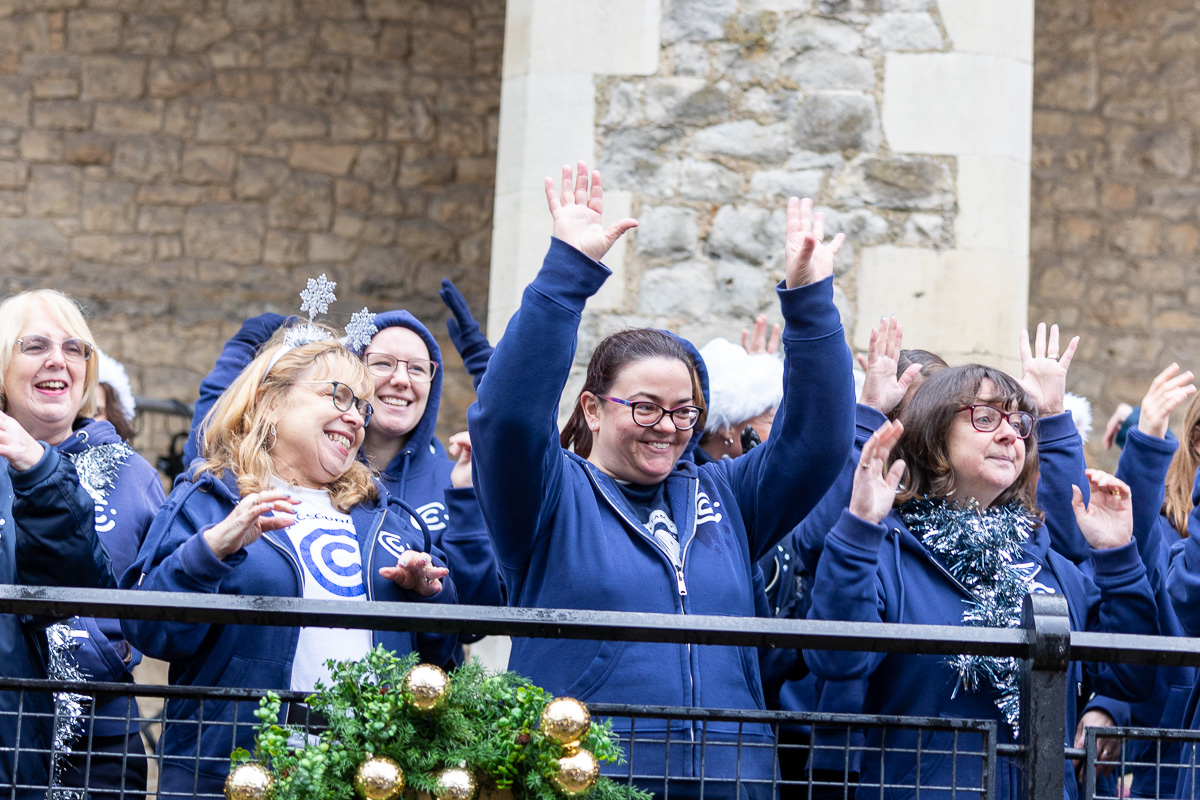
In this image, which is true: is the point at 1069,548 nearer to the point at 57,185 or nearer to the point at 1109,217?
the point at 1109,217

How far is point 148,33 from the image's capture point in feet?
27.4

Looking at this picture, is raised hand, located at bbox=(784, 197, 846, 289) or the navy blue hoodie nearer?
the navy blue hoodie

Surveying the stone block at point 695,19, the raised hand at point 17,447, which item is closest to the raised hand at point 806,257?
the raised hand at point 17,447

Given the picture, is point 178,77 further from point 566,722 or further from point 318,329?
point 566,722

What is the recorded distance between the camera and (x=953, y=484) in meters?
2.90

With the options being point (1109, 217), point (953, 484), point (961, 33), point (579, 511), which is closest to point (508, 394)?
point (579, 511)

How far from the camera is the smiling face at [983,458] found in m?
2.87

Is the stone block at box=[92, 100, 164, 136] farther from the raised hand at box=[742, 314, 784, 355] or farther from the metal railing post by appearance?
the metal railing post

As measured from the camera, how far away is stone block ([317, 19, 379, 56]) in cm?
840

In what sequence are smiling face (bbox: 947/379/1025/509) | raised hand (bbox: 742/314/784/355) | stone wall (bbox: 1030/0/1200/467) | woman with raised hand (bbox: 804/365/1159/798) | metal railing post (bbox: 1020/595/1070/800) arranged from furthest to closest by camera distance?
1. stone wall (bbox: 1030/0/1200/467)
2. raised hand (bbox: 742/314/784/355)
3. smiling face (bbox: 947/379/1025/509)
4. woman with raised hand (bbox: 804/365/1159/798)
5. metal railing post (bbox: 1020/595/1070/800)

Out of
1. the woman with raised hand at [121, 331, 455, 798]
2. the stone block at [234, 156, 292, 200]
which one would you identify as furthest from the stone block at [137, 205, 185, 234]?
the woman with raised hand at [121, 331, 455, 798]

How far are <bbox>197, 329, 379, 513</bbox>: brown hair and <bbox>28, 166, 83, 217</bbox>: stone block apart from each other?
20.0 feet

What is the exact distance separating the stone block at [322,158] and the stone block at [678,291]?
4.15m

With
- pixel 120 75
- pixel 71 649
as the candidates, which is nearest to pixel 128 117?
pixel 120 75
